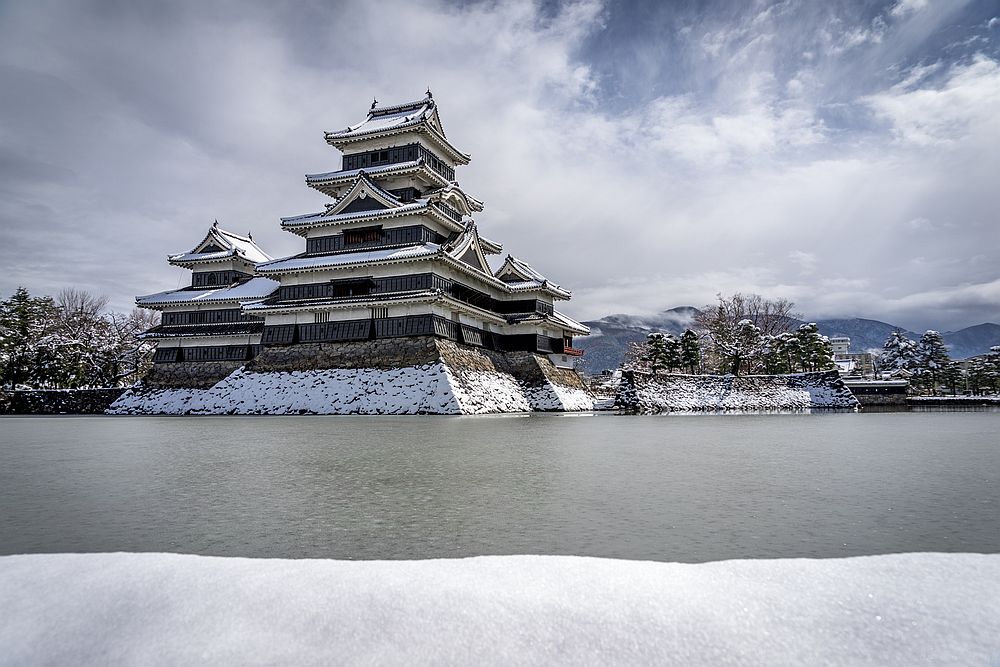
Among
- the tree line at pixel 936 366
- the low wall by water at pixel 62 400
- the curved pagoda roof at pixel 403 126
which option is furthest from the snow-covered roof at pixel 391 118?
the tree line at pixel 936 366

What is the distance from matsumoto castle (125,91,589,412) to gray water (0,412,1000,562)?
19.6 metres

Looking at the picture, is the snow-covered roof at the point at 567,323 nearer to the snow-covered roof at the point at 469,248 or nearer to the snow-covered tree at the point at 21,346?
the snow-covered roof at the point at 469,248

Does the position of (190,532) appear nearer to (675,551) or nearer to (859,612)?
(675,551)

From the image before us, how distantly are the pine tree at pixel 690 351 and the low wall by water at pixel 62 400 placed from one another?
43.4 meters

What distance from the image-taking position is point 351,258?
2898cm

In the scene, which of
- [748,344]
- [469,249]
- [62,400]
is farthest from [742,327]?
[62,400]

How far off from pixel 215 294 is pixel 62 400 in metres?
12.6

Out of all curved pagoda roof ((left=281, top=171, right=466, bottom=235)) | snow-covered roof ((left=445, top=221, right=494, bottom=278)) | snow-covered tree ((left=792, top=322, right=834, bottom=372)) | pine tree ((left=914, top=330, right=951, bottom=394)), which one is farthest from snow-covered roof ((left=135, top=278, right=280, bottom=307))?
pine tree ((left=914, top=330, right=951, bottom=394))

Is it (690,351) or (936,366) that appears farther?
(936,366)

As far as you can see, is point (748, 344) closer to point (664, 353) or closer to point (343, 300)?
point (664, 353)

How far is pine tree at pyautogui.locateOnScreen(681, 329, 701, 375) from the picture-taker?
48750 mm

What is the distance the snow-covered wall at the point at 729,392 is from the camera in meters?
29.2

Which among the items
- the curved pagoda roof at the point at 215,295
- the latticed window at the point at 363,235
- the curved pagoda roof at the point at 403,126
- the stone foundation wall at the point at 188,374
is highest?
the curved pagoda roof at the point at 403,126

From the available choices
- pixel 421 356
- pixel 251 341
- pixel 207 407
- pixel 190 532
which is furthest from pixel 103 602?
pixel 251 341
